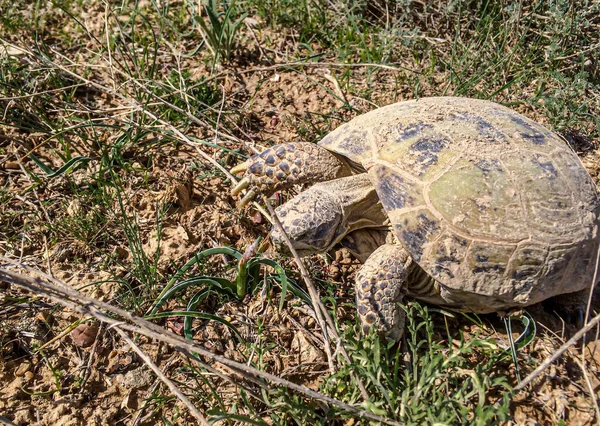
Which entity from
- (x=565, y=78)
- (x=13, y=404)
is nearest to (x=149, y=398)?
(x=13, y=404)

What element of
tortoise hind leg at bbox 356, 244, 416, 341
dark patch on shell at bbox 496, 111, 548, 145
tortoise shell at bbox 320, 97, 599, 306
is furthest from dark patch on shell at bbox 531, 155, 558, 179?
tortoise hind leg at bbox 356, 244, 416, 341

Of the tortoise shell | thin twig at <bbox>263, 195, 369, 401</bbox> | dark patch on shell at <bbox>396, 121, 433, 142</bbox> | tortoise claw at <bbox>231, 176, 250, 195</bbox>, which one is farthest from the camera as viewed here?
tortoise claw at <bbox>231, 176, 250, 195</bbox>

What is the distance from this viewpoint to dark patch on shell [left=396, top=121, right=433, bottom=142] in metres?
2.76

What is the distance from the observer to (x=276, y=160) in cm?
298

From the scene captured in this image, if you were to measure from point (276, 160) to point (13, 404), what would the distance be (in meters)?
1.86

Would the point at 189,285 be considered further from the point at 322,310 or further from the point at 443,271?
the point at 443,271

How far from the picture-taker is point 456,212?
99.2 inches

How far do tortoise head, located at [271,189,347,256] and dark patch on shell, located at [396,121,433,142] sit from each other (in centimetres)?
49

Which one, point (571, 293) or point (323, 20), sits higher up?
point (323, 20)

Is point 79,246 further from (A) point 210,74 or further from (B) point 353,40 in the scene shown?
(B) point 353,40

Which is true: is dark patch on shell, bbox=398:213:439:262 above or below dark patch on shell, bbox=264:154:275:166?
below

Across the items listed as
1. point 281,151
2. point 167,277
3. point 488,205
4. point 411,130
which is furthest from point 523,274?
point 167,277

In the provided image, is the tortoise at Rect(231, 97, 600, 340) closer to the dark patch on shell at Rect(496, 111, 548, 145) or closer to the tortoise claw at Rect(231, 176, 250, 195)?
the dark patch on shell at Rect(496, 111, 548, 145)

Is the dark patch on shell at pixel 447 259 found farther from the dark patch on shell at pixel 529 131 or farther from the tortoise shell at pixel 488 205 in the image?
the dark patch on shell at pixel 529 131
